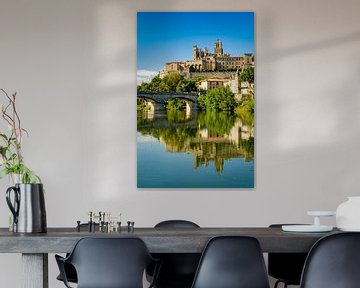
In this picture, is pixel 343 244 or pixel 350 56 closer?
pixel 343 244

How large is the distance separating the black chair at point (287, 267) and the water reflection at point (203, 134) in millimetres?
1156

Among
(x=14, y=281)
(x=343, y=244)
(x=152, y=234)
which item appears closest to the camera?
(x=343, y=244)

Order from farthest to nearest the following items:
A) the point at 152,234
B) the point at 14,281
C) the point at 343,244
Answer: the point at 14,281, the point at 152,234, the point at 343,244

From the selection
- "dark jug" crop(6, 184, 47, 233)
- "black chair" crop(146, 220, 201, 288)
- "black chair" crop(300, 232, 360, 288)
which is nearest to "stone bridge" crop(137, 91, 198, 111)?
"black chair" crop(146, 220, 201, 288)

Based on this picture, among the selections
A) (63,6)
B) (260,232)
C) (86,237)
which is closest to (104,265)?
(86,237)

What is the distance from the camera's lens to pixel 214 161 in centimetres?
569

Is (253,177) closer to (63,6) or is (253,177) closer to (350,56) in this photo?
(350,56)

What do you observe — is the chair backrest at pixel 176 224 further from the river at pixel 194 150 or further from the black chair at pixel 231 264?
the black chair at pixel 231 264

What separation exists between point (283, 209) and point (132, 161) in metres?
1.22

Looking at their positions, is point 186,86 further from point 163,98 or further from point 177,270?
point 177,270

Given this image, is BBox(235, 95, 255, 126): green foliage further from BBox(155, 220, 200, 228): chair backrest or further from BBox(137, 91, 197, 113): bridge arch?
BBox(155, 220, 200, 228): chair backrest

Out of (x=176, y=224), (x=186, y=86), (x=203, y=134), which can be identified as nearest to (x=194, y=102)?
(x=186, y=86)

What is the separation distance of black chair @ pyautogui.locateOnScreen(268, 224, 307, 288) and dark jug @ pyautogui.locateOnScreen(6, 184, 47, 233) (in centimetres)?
163

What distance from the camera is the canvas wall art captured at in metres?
5.66
